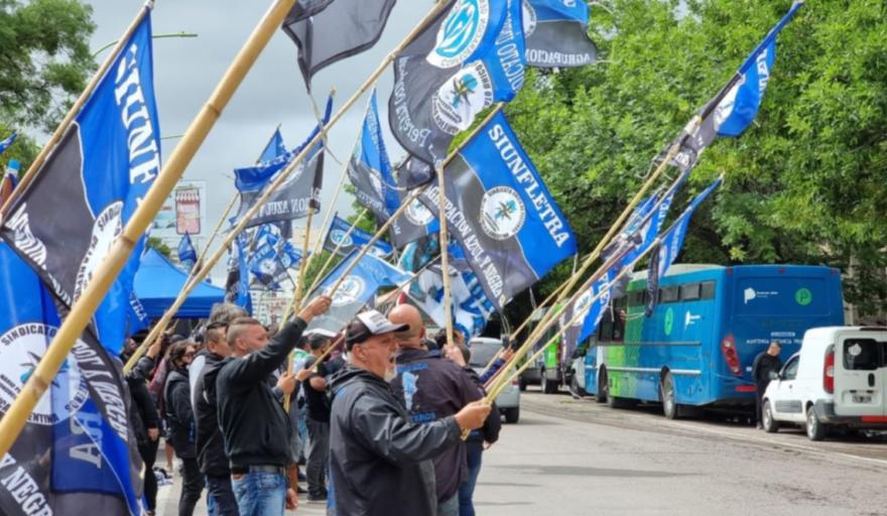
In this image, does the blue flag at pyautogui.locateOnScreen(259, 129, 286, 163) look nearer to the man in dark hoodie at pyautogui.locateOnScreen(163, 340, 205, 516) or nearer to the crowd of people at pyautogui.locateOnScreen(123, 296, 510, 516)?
the crowd of people at pyautogui.locateOnScreen(123, 296, 510, 516)

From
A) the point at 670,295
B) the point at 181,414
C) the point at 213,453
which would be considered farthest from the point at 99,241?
the point at 670,295

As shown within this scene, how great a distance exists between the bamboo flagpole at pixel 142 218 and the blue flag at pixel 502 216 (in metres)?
7.94

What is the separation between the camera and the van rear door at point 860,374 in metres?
23.6

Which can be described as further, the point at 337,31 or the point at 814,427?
the point at 814,427

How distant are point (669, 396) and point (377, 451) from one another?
87.7 feet

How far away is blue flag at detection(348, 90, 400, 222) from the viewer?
50.4 feet

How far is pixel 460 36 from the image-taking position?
11.0 meters

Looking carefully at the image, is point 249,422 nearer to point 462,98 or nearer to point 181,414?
point 181,414

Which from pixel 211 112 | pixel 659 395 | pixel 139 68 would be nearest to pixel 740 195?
pixel 659 395

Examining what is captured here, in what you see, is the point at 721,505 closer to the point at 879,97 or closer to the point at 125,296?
the point at 879,97

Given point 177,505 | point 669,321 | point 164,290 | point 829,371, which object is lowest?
point 177,505

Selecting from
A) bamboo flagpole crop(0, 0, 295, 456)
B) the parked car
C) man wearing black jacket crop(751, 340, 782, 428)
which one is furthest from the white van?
bamboo flagpole crop(0, 0, 295, 456)

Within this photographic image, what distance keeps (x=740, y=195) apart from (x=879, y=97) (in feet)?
46.4

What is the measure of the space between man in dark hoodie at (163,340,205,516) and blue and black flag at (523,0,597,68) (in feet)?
13.3
